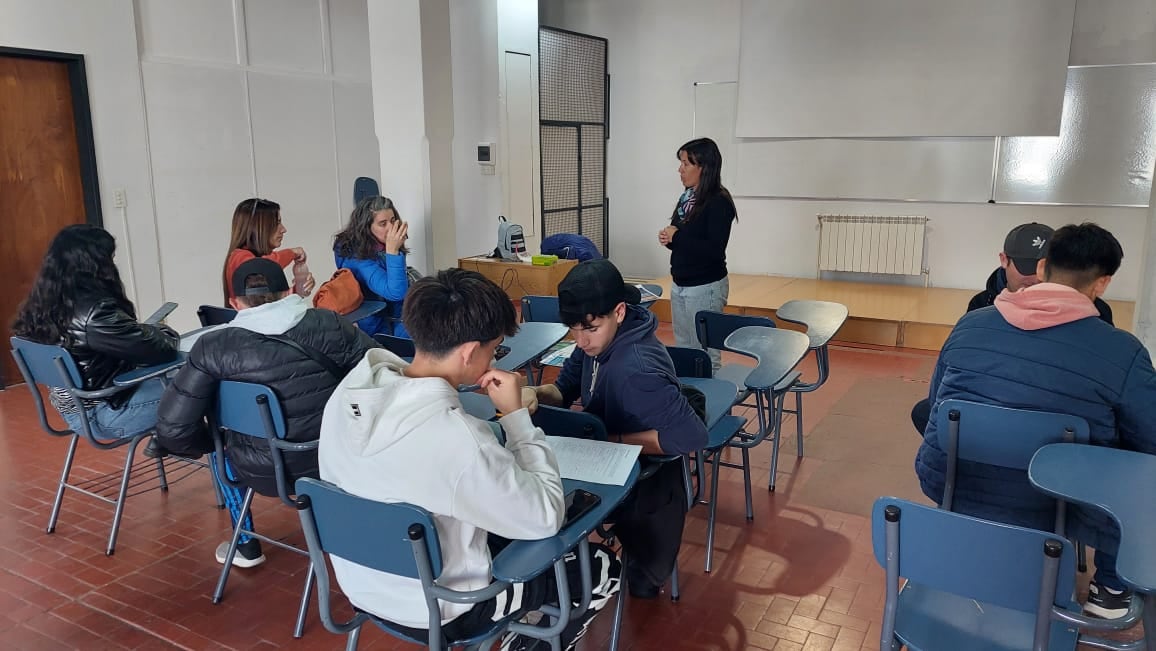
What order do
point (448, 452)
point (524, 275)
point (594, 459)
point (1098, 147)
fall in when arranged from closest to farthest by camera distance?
point (448, 452), point (594, 459), point (1098, 147), point (524, 275)

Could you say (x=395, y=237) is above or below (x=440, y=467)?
above

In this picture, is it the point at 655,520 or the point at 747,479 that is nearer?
the point at 655,520

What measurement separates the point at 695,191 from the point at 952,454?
7.27 feet

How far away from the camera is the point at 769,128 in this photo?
8023 millimetres

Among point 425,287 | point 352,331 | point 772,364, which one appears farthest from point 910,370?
point 425,287

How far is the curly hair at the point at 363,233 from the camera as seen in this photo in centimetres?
391

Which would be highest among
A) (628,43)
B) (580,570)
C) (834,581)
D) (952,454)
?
(628,43)

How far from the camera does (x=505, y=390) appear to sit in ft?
5.70

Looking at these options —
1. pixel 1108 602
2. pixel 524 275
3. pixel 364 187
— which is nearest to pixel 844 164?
pixel 524 275

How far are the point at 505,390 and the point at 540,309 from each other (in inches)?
102

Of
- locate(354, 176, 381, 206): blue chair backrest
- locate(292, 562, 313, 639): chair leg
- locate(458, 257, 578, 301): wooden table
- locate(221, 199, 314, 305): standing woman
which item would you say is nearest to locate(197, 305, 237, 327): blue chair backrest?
locate(221, 199, 314, 305): standing woman

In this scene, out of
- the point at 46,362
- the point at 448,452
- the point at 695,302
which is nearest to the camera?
the point at 448,452

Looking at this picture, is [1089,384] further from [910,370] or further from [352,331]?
[910,370]

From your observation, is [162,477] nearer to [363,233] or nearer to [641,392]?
[363,233]
